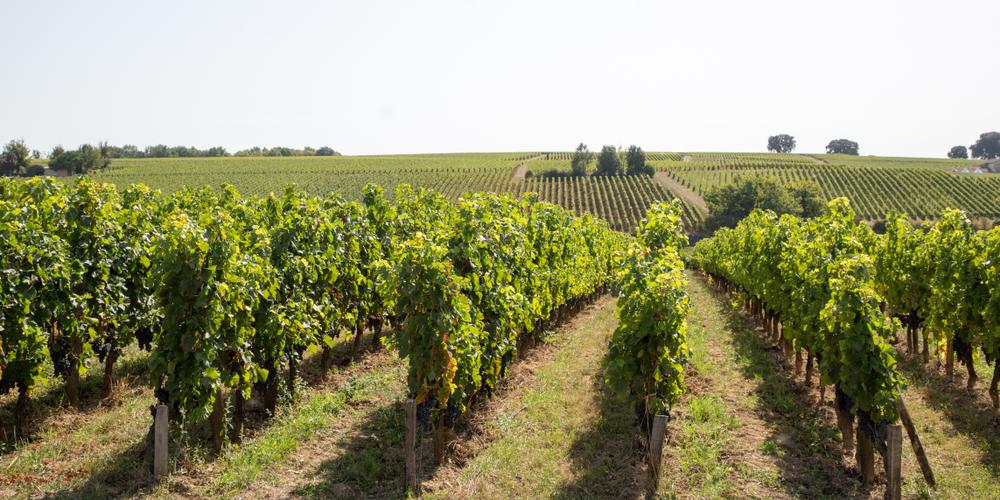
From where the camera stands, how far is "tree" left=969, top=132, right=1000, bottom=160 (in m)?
144

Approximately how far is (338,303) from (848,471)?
952cm

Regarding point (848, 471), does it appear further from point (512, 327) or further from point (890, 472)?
point (512, 327)

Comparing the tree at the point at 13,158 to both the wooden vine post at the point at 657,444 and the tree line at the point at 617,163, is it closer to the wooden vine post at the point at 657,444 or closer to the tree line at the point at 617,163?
the tree line at the point at 617,163

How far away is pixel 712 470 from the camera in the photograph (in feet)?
28.7

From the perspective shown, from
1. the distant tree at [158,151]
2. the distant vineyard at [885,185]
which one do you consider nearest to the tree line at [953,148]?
the distant vineyard at [885,185]

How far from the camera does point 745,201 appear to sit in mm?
66938

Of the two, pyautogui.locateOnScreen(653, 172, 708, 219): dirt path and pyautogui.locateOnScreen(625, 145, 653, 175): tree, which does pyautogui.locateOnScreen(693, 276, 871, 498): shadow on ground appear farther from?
pyautogui.locateOnScreen(625, 145, 653, 175): tree

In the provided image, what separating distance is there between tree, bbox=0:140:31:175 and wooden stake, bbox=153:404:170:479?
9276 cm

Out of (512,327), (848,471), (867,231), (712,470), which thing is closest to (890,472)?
(848,471)

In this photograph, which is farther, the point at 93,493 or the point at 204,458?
the point at 204,458

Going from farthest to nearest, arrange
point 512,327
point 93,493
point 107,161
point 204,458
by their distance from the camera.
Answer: point 107,161, point 512,327, point 204,458, point 93,493

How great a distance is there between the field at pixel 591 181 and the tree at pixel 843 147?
4711cm

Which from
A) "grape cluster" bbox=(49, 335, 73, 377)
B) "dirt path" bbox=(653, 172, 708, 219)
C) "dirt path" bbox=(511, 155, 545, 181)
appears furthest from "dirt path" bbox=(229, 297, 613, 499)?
"dirt path" bbox=(511, 155, 545, 181)

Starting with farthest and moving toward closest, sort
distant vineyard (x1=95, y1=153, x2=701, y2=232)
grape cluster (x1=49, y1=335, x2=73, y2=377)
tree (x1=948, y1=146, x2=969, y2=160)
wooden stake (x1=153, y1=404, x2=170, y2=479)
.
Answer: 1. tree (x1=948, y1=146, x2=969, y2=160)
2. distant vineyard (x1=95, y1=153, x2=701, y2=232)
3. grape cluster (x1=49, y1=335, x2=73, y2=377)
4. wooden stake (x1=153, y1=404, x2=170, y2=479)
